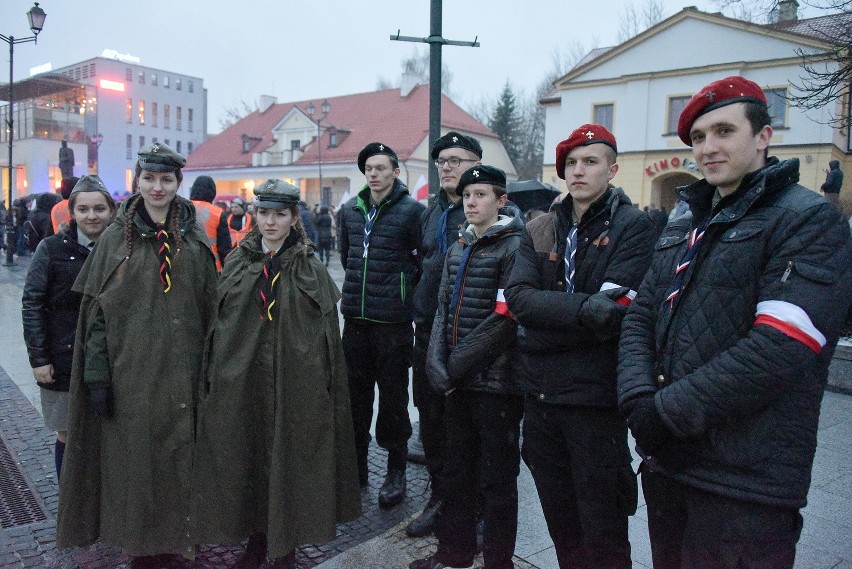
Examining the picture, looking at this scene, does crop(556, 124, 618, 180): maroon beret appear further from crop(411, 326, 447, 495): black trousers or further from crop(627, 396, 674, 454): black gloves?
crop(411, 326, 447, 495): black trousers

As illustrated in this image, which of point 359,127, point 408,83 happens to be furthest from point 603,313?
point 408,83

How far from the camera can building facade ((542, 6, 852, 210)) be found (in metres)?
26.0

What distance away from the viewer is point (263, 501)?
11.8 feet

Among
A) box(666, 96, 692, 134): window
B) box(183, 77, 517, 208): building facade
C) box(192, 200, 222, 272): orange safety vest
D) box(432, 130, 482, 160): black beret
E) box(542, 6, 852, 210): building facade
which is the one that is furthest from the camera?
box(183, 77, 517, 208): building facade

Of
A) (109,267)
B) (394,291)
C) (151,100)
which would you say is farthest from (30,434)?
(151,100)

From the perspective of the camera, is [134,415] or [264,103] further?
[264,103]

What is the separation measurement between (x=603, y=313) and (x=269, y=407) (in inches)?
72.9

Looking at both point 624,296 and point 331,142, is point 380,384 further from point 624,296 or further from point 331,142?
point 331,142

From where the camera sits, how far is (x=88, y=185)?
13.1 ft

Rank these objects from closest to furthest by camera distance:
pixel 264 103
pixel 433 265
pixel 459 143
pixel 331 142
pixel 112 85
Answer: pixel 433 265
pixel 459 143
pixel 331 142
pixel 264 103
pixel 112 85

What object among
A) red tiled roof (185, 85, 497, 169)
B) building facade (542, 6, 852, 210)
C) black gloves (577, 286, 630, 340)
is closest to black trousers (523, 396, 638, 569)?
black gloves (577, 286, 630, 340)

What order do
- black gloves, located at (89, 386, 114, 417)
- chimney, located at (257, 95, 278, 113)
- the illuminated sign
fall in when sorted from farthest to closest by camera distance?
the illuminated sign
chimney, located at (257, 95, 278, 113)
black gloves, located at (89, 386, 114, 417)

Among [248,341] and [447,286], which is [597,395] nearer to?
[447,286]

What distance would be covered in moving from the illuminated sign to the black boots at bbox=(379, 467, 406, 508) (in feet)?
247
